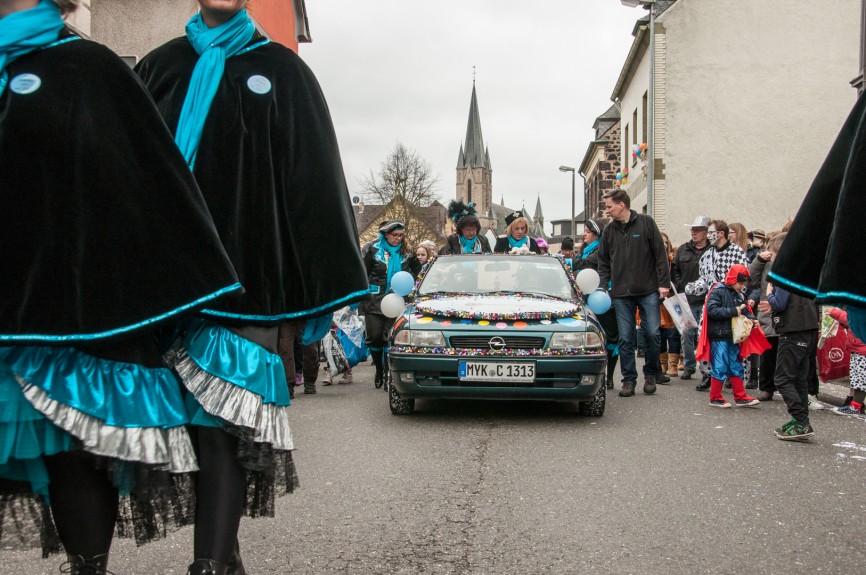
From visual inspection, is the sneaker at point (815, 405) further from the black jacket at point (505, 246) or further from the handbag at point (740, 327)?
the black jacket at point (505, 246)

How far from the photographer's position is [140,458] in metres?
2.23

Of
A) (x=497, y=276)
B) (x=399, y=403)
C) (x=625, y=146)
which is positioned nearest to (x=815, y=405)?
(x=497, y=276)

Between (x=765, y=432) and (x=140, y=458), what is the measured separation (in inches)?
245

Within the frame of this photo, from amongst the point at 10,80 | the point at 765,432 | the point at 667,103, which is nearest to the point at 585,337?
the point at 765,432

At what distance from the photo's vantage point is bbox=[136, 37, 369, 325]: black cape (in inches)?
102

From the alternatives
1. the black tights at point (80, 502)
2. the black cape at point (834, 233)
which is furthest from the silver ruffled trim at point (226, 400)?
the black cape at point (834, 233)

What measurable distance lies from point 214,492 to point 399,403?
5.68 meters

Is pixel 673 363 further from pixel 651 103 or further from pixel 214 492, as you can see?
pixel 651 103

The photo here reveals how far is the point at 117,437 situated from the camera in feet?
7.23

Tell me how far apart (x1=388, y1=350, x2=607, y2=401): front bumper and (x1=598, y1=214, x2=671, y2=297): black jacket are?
8.81ft

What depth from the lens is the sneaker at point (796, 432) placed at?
6.86 metres

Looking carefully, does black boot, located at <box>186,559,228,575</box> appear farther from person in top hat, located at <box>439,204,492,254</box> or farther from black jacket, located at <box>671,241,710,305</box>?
black jacket, located at <box>671,241,710,305</box>

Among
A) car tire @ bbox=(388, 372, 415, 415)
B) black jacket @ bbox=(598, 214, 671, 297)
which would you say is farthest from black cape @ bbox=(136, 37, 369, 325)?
black jacket @ bbox=(598, 214, 671, 297)

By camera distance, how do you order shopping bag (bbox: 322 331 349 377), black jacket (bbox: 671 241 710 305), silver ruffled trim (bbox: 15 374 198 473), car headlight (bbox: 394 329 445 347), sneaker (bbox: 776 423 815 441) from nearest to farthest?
silver ruffled trim (bbox: 15 374 198 473) < sneaker (bbox: 776 423 815 441) < car headlight (bbox: 394 329 445 347) < shopping bag (bbox: 322 331 349 377) < black jacket (bbox: 671 241 710 305)
